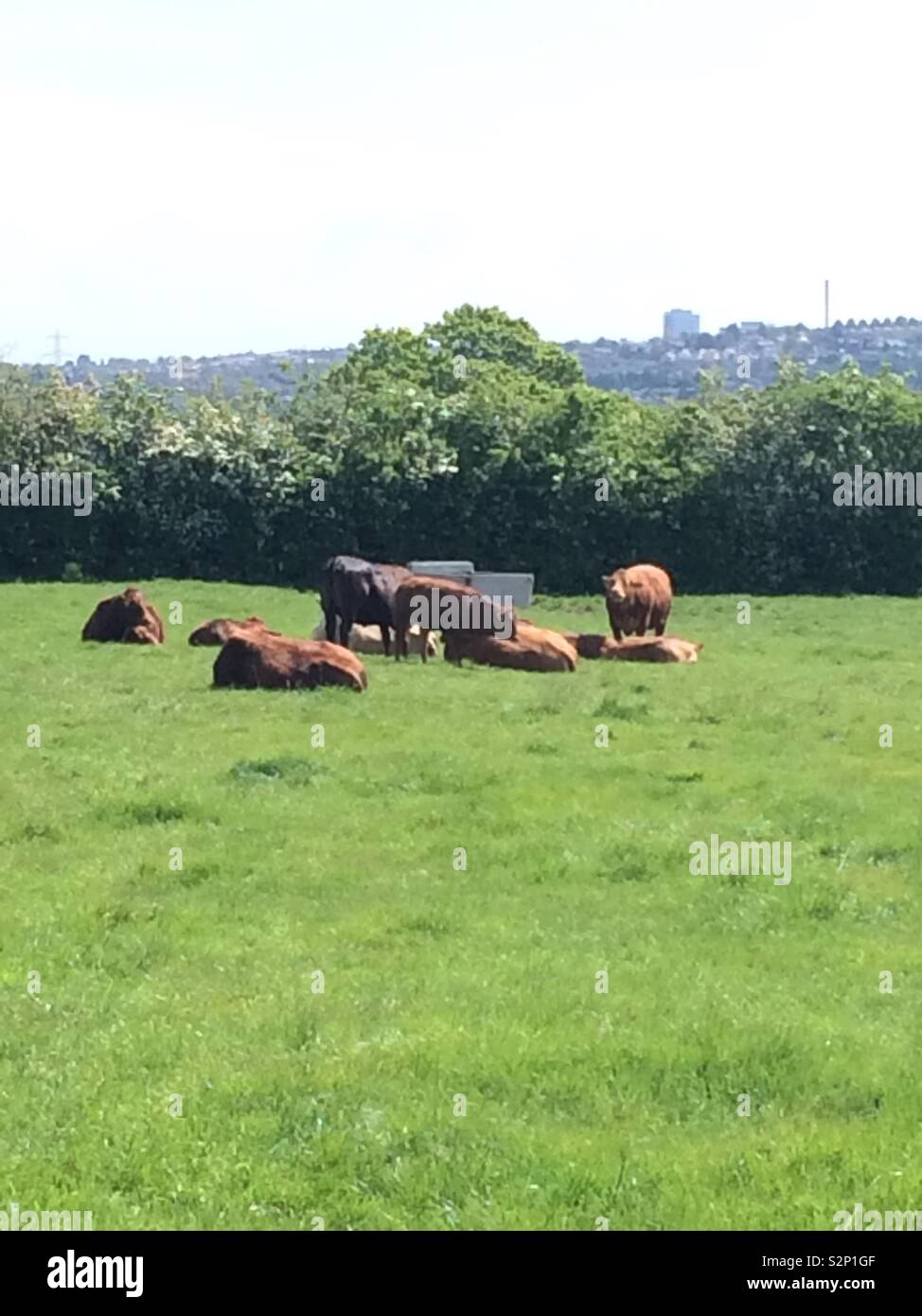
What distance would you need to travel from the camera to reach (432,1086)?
7762mm

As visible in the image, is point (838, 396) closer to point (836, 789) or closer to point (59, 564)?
Result: point (59, 564)

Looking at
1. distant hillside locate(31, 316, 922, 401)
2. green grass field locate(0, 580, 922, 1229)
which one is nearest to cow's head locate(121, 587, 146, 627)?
green grass field locate(0, 580, 922, 1229)

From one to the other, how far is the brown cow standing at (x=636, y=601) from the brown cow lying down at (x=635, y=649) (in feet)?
5.35

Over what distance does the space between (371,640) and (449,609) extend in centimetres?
215

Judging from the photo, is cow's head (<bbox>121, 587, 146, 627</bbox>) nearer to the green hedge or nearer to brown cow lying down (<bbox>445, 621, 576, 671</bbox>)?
brown cow lying down (<bbox>445, 621, 576, 671</bbox>)

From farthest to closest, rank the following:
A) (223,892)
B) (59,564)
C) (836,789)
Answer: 1. (59,564)
2. (836,789)
3. (223,892)

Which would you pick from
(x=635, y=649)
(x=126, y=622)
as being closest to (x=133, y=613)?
(x=126, y=622)

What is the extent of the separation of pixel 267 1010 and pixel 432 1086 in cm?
136

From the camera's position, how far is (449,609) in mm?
23359

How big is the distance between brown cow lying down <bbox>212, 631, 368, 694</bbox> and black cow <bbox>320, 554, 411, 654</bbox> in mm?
3749

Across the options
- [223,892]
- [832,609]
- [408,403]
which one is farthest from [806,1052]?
[408,403]

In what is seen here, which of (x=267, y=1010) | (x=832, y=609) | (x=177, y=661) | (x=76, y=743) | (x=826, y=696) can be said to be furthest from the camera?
(x=832, y=609)

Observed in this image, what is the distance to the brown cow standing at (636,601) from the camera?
26750 mm
